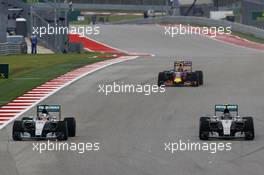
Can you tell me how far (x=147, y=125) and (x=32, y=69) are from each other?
69.6 ft

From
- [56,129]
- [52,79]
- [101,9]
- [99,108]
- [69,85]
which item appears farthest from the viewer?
[101,9]

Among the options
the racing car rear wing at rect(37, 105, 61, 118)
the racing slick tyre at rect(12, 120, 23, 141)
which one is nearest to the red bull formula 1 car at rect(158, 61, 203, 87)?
the racing car rear wing at rect(37, 105, 61, 118)

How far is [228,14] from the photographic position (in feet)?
330

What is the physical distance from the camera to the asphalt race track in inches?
675

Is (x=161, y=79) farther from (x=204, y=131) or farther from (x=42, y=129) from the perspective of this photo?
(x=42, y=129)

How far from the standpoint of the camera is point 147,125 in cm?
2402

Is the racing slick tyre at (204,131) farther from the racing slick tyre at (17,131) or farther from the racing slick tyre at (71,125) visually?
the racing slick tyre at (17,131)

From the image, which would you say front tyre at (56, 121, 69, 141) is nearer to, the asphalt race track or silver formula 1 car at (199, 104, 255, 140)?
the asphalt race track

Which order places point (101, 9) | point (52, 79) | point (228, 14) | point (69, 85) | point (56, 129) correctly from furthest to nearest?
point (101, 9) < point (228, 14) < point (52, 79) < point (69, 85) < point (56, 129)

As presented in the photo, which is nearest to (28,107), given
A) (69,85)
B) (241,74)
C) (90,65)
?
(69,85)

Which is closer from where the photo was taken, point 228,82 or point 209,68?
point 228,82

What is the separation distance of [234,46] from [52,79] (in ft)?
107

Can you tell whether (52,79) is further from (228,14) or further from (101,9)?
(101,9)

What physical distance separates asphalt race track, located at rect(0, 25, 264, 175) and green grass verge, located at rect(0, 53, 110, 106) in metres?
1.79
